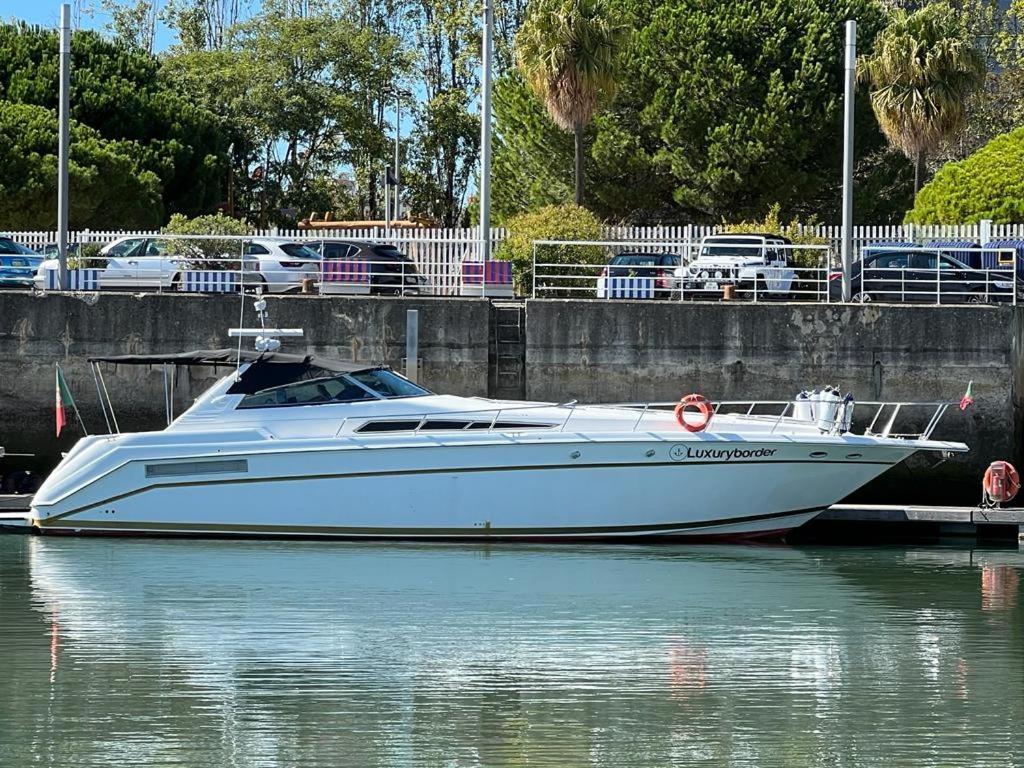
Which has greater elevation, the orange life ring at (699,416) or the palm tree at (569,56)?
the palm tree at (569,56)

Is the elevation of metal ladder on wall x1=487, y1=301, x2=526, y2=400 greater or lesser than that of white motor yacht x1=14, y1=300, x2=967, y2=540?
greater

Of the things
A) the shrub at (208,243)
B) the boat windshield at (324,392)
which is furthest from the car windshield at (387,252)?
the boat windshield at (324,392)

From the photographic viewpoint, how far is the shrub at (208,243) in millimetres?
32344

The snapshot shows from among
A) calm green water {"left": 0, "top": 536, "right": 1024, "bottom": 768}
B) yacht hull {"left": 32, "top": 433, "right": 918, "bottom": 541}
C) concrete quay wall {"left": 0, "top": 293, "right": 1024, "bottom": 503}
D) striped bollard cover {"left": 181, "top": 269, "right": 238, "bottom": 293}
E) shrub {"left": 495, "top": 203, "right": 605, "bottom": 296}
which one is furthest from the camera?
shrub {"left": 495, "top": 203, "right": 605, "bottom": 296}

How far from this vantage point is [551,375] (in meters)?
24.9

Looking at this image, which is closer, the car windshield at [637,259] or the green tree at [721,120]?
the car windshield at [637,259]

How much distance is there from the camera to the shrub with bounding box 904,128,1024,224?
3903 cm

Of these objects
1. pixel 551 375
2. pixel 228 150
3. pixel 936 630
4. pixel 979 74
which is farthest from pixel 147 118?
pixel 936 630

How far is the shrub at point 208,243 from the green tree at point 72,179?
21.9 ft

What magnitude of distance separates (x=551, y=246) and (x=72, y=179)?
57.2ft

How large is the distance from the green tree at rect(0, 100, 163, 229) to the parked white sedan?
40.4 ft

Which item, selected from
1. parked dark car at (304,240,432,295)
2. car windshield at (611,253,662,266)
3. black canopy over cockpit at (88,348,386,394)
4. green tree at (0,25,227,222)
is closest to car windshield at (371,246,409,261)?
parked dark car at (304,240,432,295)

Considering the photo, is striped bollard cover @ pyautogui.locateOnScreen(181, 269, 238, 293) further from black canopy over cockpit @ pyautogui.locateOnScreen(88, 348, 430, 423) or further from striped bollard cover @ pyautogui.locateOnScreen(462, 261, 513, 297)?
black canopy over cockpit @ pyautogui.locateOnScreen(88, 348, 430, 423)

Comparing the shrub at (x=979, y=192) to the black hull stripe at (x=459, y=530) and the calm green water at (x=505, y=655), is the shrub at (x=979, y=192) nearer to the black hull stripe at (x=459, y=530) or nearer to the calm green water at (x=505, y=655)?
the calm green water at (x=505, y=655)
